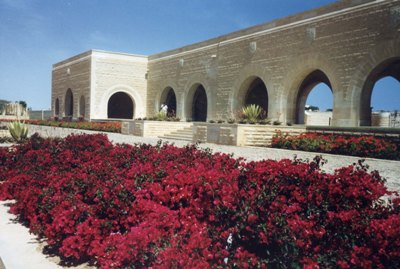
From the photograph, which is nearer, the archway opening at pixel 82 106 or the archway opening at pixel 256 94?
the archway opening at pixel 256 94

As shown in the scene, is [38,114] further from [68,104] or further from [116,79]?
[116,79]

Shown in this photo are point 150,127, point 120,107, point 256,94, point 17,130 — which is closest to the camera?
point 17,130

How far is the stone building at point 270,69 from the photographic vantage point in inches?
478

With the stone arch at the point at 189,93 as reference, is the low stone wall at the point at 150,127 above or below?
below

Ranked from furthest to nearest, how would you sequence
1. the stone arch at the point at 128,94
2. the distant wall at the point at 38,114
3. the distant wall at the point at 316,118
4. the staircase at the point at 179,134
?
1. the distant wall at the point at 38,114
2. the distant wall at the point at 316,118
3. the stone arch at the point at 128,94
4. the staircase at the point at 179,134

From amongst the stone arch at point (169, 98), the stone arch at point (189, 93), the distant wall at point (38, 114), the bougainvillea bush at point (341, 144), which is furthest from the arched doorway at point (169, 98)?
the distant wall at point (38, 114)

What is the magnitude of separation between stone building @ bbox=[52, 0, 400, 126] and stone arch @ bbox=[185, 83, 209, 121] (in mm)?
→ 65

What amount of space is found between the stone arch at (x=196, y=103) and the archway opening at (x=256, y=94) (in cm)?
355

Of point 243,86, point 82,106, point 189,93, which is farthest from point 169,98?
point 243,86

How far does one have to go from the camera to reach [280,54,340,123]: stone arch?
13.2 m

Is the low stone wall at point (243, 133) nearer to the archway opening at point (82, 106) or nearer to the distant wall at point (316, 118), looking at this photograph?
the distant wall at point (316, 118)

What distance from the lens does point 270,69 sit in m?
15.8

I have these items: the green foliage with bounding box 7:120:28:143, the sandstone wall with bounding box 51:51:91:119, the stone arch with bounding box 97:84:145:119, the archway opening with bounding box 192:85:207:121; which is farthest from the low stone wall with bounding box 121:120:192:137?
the sandstone wall with bounding box 51:51:91:119

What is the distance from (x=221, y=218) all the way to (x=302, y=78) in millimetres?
12864
